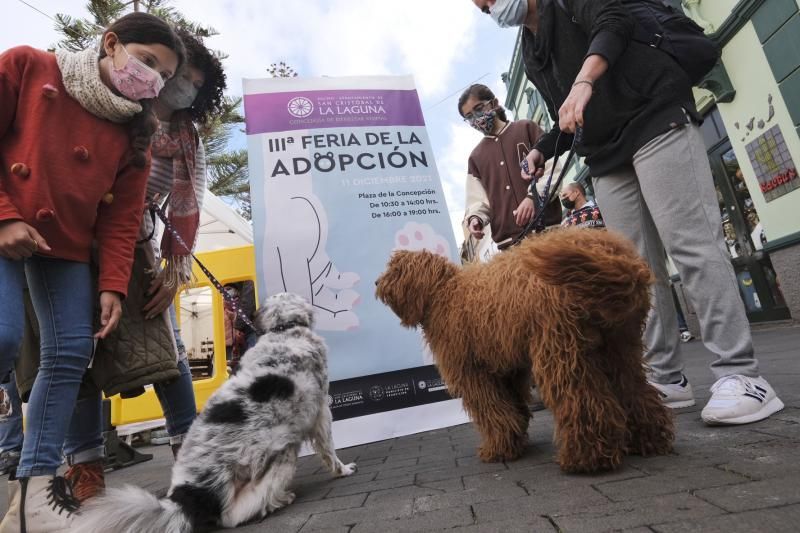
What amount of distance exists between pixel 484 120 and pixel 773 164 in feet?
22.7

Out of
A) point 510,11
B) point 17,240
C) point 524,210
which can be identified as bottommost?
point 17,240

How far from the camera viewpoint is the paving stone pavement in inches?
52.3

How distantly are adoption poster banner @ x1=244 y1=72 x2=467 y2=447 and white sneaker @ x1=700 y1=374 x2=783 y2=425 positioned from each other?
6.91ft

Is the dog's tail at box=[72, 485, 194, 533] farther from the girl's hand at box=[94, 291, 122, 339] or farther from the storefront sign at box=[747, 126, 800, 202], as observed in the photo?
the storefront sign at box=[747, 126, 800, 202]

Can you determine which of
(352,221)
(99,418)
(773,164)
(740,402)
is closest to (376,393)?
(352,221)

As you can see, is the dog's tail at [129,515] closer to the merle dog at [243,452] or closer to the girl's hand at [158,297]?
the merle dog at [243,452]

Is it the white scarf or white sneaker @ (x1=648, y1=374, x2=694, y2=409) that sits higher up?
the white scarf

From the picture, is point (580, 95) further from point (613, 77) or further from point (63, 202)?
point (63, 202)

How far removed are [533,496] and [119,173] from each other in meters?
2.49

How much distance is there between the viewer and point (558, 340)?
189cm

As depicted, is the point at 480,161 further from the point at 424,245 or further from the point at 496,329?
the point at 496,329

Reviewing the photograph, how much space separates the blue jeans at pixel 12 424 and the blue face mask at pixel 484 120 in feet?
15.6

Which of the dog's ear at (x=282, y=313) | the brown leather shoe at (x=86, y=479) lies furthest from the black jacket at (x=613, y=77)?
the brown leather shoe at (x=86, y=479)

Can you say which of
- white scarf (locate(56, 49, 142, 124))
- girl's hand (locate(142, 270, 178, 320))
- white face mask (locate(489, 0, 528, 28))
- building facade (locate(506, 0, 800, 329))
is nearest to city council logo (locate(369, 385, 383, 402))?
girl's hand (locate(142, 270, 178, 320))
